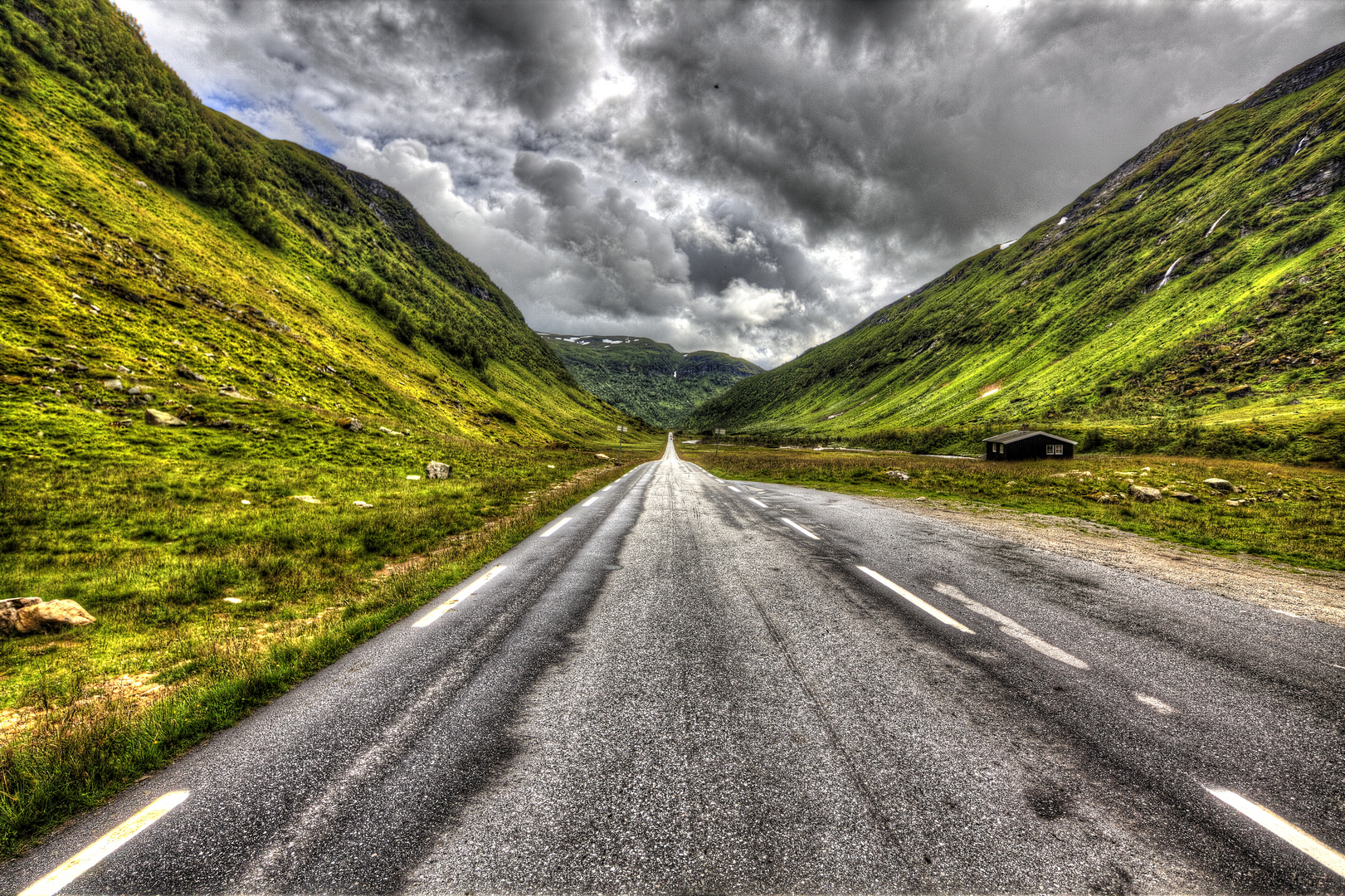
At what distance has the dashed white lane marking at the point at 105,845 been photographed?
2199 mm

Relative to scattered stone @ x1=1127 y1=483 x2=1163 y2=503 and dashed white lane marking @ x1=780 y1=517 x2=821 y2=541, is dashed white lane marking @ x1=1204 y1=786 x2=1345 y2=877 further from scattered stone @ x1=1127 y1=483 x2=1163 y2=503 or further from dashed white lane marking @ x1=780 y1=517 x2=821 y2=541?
scattered stone @ x1=1127 y1=483 x2=1163 y2=503

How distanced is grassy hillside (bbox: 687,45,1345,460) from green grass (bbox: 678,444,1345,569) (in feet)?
45.8

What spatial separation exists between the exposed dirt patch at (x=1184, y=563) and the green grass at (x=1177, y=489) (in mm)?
1128

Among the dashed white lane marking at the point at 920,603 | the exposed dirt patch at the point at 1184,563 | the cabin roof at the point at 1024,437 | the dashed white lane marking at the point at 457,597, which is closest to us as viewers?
the dashed white lane marking at the point at 920,603

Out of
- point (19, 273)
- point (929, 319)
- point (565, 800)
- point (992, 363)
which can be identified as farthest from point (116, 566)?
point (929, 319)

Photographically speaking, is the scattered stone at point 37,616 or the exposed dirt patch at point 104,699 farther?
the scattered stone at point 37,616

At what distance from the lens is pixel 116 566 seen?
761 cm

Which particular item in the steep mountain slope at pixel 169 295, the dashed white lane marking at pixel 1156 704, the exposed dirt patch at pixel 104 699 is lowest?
the exposed dirt patch at pixel 104 699

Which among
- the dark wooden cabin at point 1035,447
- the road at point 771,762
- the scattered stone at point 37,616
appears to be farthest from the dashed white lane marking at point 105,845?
the dark wooden cabin at point 1035,447

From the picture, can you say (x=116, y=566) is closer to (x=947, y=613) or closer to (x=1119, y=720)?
(x=947, y=613)

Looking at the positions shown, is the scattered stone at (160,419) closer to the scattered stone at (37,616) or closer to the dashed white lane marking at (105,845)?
the scattered stone at (37,616)

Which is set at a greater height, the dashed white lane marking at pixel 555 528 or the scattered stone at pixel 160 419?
the scattered stone at pixel 160 419

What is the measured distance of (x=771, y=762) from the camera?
3.04 meters

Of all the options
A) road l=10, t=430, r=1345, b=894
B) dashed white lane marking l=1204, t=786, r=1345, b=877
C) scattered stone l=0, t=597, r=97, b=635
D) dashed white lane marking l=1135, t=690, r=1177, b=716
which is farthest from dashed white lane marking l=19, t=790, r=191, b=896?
dashed white lane marking l=1135, t=690, r=1177, b=716
